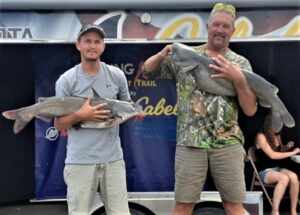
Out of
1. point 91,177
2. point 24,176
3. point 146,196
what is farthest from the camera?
point 24,176

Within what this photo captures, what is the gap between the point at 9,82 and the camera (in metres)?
4.73

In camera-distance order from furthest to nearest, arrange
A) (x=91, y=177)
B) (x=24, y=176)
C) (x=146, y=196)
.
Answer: (x=24, y=176), (x=146, y=196), (x=91, y=177)

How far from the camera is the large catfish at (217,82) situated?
335cm

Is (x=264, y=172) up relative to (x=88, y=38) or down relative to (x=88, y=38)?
down

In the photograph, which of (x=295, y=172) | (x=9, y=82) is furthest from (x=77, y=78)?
(x=295, y=172)

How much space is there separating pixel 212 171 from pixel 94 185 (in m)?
0.76

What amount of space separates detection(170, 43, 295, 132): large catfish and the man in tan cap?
0.16ft

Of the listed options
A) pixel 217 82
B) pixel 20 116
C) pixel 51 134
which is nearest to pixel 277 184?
pixel 217 82

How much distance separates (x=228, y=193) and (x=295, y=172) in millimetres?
1912

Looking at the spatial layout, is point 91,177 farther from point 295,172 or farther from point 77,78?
point 295,172

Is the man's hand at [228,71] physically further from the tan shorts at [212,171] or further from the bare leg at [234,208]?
the bare leg at [234,208]

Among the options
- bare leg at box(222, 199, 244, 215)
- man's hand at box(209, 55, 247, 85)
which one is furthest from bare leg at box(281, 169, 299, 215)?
man's hand at box(209, 55, 247, 85)

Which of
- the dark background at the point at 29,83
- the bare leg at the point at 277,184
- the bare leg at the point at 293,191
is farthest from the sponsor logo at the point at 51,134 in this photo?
the bare leg at the point at 293,191

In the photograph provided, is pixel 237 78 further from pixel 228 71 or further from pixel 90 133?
pixel 90 133
